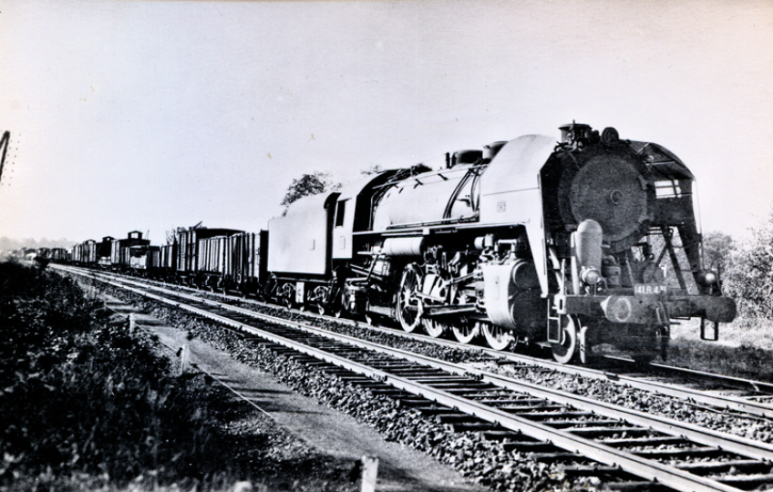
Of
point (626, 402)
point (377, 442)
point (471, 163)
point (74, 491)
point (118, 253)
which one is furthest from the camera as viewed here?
point (118, 253)

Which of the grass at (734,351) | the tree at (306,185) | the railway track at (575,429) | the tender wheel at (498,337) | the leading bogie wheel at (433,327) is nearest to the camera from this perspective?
the railway track at (575,429)

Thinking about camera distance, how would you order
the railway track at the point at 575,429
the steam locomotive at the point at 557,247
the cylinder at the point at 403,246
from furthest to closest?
the cylinder at the point at 403,246, the steam locomotive at the point at 557,247, the railway track at the point at 575,429

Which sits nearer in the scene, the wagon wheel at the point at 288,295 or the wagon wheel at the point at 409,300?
the wagon wheel at the point at 409,300

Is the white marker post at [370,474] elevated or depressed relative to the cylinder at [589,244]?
depressed

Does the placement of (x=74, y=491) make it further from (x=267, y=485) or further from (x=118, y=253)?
(x=118, y=253)

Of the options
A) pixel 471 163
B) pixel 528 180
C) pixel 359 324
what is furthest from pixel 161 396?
pixel 359 324

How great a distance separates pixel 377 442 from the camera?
489 cm

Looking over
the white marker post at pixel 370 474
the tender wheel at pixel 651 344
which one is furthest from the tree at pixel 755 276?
the white marker post at pixel 370 474

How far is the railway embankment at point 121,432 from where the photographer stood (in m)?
3.49

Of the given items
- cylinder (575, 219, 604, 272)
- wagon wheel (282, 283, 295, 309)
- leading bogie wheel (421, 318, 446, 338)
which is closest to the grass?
cylinder (575, 219, 604, 272)

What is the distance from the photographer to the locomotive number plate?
7.44 m

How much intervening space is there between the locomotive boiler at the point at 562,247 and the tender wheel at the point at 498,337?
0.07 feet

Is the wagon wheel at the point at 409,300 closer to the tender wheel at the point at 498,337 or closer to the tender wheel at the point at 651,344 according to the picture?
the tender wheel at the point at 498,337

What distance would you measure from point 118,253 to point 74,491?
4950cm
